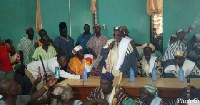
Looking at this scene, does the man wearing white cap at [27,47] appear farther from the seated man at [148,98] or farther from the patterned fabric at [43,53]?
the seated man at [148,98]

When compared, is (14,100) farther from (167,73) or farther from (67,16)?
(67,16)

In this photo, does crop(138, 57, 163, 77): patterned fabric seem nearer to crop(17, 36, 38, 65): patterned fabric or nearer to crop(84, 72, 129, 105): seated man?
crop(84, 72, 129, 105): seated man

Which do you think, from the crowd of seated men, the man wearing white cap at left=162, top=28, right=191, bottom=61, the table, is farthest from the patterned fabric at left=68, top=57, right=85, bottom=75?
the man wearing white cap at left=162, top=28, right=191, bottom=61

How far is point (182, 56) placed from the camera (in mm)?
4957

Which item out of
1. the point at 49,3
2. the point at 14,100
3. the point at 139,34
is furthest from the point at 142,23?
the point at 14,100

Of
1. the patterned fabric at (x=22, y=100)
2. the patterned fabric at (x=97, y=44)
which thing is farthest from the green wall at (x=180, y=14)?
the patterned fabric at (x=22, y=100)

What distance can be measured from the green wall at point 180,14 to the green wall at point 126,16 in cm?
131

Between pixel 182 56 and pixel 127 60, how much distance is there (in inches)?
37.3

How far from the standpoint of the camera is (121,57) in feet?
17.4

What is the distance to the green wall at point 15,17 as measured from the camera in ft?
26.1

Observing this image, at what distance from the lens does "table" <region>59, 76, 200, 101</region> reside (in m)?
4.13

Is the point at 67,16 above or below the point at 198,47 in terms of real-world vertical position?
above

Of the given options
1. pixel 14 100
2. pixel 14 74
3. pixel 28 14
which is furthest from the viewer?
pixel 28 14

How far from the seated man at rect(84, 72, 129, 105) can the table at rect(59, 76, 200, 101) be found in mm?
209
